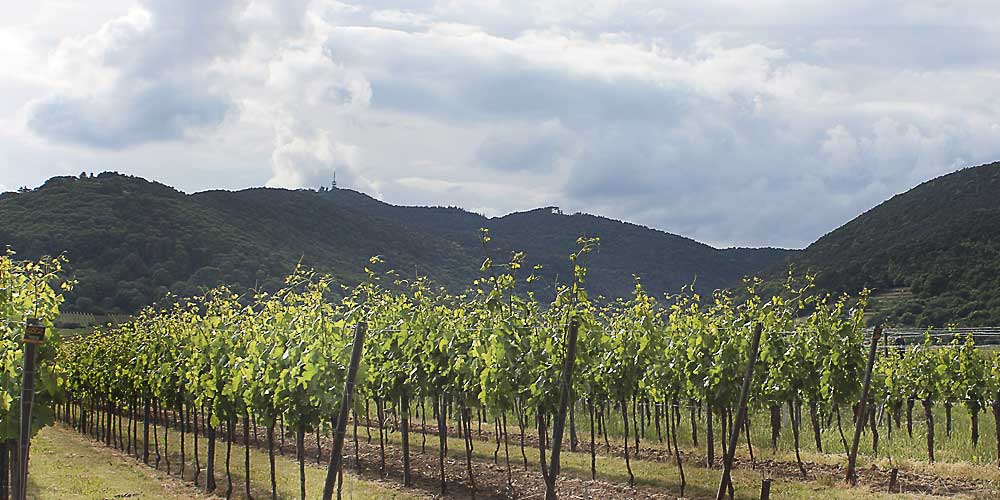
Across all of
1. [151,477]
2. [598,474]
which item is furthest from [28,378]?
[151,477]

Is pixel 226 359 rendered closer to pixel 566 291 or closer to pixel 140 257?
pixel 566 291

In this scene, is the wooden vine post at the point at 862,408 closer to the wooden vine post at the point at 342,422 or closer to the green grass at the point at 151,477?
the green grass at the point at 151,477

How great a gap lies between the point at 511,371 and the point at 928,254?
4707 centimetres

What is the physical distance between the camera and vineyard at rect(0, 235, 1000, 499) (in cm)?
1109

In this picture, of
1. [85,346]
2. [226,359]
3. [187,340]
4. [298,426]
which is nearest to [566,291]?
[298,426]

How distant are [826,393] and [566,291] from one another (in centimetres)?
519

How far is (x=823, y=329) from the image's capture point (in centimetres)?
1512

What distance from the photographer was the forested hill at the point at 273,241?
60.7 m

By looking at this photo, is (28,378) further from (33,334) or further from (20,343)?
(20,343)

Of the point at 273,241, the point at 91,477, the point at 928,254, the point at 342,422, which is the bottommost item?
the point at 91,477

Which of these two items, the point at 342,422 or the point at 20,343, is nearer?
the point at 342,422

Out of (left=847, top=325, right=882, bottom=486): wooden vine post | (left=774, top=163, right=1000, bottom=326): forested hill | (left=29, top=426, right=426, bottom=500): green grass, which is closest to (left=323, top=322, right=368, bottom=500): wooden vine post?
(left=29, top=426, right=426, bottom=500): green grass

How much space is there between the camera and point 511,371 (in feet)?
38.7

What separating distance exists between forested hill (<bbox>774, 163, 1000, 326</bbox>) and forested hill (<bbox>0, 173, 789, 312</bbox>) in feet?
51.7
